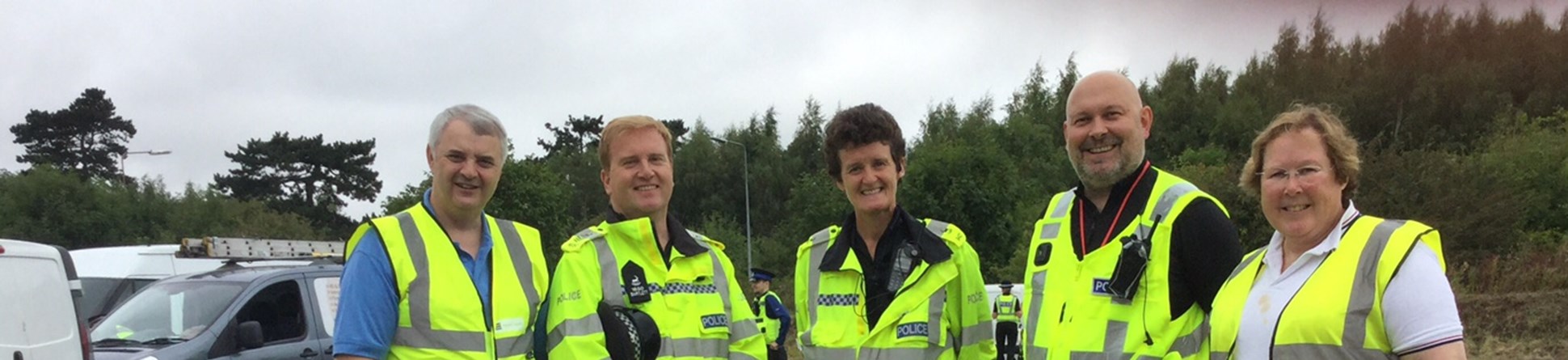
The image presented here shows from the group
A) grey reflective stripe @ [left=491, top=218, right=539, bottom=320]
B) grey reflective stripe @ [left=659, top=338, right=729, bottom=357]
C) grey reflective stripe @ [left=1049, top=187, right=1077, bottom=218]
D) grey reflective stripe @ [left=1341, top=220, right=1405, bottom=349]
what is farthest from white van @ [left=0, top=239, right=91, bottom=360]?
grey reflective stripe @ [left=1341, top=220, right=1405, bottom=349]

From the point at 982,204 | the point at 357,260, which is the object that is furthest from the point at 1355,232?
the point at 982,204

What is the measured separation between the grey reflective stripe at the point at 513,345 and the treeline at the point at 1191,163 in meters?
21.3

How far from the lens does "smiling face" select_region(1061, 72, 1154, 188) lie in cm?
340

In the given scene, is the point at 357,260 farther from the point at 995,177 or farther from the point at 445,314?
the point at 995,177

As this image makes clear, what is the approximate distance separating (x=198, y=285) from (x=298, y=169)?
65389mm

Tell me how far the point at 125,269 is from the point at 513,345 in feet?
34.2

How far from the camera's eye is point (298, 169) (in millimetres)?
68625

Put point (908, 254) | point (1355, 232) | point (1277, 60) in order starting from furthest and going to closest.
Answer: point (1277, 60), point (908, 254), point (1355, 232)

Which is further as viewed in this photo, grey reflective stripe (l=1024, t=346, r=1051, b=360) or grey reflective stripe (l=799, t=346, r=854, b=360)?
grey reflective stripe (l=799, t=346, r=854, b=360)

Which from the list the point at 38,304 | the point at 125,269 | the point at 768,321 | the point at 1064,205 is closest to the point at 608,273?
the point at 1064,205

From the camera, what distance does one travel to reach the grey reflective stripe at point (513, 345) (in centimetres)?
340

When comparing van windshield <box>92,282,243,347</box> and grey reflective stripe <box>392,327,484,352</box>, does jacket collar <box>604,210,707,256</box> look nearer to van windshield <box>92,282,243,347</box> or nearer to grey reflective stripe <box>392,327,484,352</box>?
grey reflective stripe <box>392,327,484,352</box>

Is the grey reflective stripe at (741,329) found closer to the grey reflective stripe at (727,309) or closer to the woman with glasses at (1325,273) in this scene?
the grey reflective stripe at (727,309)

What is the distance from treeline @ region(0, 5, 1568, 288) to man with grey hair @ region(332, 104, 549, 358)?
21291 millimetres
